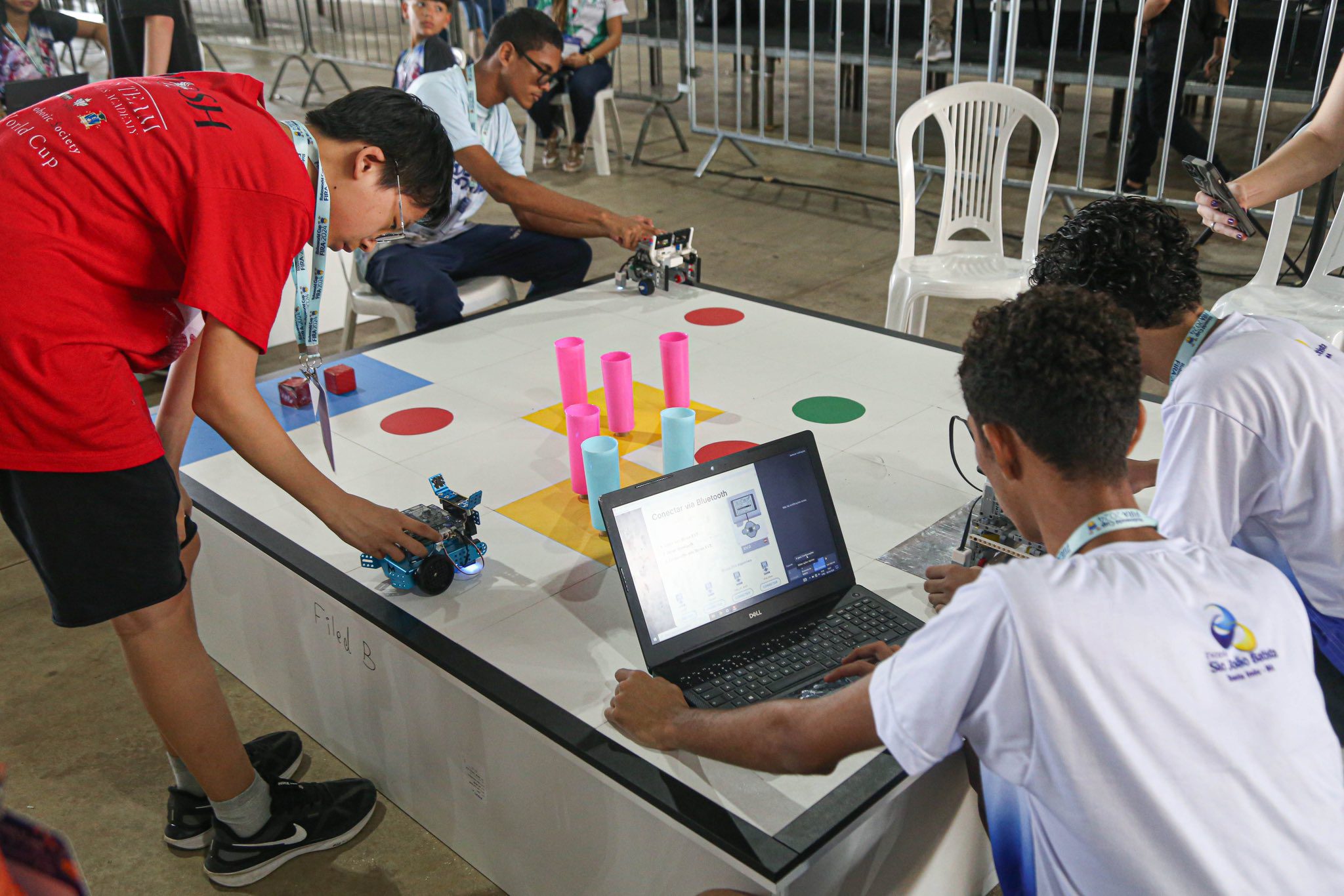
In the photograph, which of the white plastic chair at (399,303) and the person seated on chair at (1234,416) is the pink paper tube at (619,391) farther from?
the white plastic chair at (399,303)

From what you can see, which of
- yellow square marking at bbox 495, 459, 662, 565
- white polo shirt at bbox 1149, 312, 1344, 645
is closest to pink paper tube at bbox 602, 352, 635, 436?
yellow square marking at bbox 495, 459, 662, 565

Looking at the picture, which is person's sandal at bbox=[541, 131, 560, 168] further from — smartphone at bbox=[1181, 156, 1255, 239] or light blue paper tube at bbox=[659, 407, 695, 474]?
light blue paper tube at bbox=[659, 407, 695, 474]

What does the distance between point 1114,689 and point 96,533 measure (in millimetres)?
1307

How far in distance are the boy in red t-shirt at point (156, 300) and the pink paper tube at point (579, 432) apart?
1.36 feet

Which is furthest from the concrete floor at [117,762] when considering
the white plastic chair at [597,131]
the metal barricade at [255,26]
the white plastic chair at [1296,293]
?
the metal barricade at [255,26]

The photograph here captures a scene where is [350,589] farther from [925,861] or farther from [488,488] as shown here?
[925,861]

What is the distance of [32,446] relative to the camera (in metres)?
1.43

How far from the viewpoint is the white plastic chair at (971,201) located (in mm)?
3225

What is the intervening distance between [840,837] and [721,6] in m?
6.94

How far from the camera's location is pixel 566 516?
76.3 inches

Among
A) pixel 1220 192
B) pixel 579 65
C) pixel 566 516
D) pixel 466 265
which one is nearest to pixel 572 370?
pixel 566 516

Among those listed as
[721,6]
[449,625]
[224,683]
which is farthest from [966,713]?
[721,6]

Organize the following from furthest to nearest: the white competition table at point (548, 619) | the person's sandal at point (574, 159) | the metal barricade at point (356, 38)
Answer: the metal barricade at point (356, 38) → the person's sandal at point (574, 159) → the white competition table at point (548, 619)

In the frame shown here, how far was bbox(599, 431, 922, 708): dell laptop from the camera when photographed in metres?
1.46
